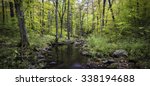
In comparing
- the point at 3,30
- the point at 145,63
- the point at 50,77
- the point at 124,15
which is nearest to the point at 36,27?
the point at 3,30

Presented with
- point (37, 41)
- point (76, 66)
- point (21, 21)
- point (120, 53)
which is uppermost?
point (21, 21)

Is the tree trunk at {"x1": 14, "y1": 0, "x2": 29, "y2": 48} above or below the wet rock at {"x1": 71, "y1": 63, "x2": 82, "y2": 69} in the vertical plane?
above

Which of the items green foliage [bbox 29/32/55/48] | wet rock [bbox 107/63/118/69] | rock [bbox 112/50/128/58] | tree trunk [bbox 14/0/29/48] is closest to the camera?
wet rock [bbox 107/63/118/69]

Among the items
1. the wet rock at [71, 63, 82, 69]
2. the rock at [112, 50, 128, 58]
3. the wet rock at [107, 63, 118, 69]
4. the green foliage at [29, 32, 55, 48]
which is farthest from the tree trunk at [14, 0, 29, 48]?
the wet rock at [107, 63, 118, 69]

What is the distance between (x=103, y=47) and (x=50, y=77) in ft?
27.3

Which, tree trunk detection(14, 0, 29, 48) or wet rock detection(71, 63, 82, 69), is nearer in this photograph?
wet rock detection(71, 63, 82, 69)

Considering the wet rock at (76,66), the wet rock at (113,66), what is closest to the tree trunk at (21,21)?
the wet rock at (76,66)

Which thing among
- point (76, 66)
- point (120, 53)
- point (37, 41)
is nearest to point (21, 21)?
point (37, 41)

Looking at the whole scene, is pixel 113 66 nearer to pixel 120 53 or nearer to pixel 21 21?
pixel 120 53

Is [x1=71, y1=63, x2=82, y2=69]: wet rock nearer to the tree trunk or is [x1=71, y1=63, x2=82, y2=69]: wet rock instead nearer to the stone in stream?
the stone in stream

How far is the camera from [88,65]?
1252 cm

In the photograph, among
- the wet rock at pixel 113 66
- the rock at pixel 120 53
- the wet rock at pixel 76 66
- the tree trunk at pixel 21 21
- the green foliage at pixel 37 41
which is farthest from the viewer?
the green foliage at pixel 37 41

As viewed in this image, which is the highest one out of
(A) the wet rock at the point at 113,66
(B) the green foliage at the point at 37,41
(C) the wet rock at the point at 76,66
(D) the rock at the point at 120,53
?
(B) the green foliage at the point at 37,41

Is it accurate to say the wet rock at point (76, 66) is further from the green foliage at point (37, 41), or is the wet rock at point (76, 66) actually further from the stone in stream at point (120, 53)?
the green foliage at point (37, 41)
